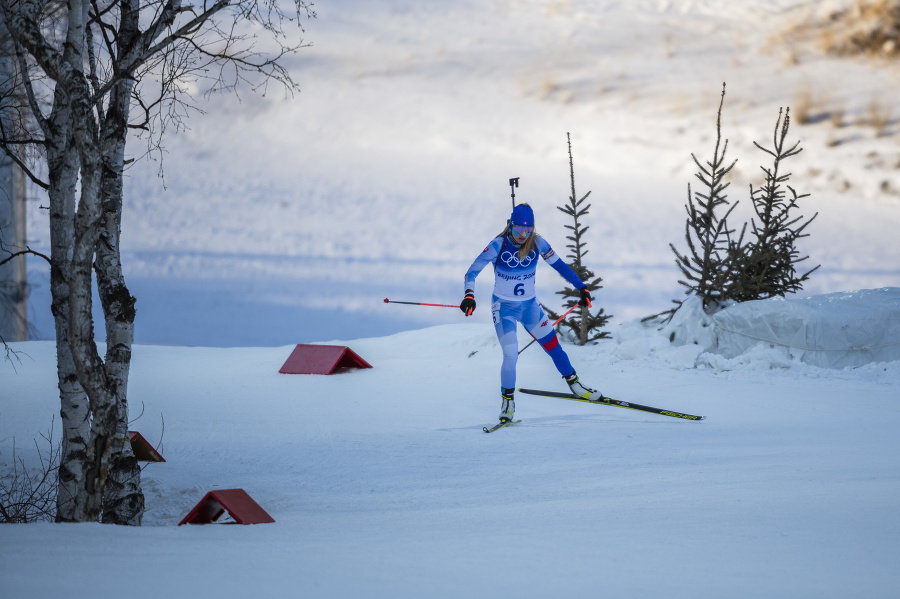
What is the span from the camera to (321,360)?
439 inches

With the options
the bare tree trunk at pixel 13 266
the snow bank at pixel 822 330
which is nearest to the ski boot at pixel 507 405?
the snow bank at pixel 822 330

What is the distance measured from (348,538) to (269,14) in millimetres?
3981

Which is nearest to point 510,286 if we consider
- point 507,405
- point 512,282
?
point 512,282

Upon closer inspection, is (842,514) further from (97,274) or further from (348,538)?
(97,274)

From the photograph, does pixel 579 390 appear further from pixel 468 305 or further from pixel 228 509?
pixel 228 509

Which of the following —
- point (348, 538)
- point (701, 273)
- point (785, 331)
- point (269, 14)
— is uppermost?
point (269, 14)

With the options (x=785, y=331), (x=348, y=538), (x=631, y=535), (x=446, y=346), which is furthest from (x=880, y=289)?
(x=348, y=538)

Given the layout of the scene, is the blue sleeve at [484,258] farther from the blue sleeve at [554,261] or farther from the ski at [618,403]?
the ski at [618,403]

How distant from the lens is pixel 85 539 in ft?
12.2

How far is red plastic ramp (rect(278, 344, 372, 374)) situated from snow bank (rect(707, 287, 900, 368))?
5323mm

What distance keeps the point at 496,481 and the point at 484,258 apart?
2788mm

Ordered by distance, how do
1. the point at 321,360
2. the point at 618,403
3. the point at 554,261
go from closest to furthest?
the point at 554,261, the point at 618,403, the point at 321,360

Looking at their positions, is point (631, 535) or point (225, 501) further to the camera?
point (225, 501)

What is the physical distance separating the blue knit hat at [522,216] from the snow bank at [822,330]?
443 centimetres
